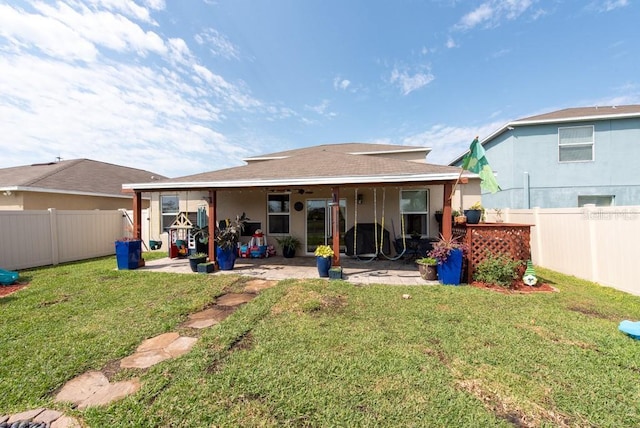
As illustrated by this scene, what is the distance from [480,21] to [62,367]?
1352 centimetres

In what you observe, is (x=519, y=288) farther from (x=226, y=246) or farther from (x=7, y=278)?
(x=7, y=278)

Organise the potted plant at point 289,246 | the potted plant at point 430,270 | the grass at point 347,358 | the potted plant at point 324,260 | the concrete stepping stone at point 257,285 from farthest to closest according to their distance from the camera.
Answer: the potted plant at point 289,246, the potted plant at point 324,260, the potted plant at point 430,270, the concrete stepping stone at point 257,285, the grass at point 347,358

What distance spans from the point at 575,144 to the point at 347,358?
1337 centimetres

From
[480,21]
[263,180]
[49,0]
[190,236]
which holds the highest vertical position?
[480,21]

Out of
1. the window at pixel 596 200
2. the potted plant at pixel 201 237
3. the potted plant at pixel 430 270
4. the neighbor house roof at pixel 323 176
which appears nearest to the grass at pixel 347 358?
the potted plant at pixel 430 270

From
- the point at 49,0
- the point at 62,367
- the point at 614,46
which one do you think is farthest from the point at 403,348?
the point at 614,46

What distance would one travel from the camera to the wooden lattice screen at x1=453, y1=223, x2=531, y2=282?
5605 mm

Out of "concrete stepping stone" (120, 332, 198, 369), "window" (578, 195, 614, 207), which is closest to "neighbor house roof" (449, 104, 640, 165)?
"window" (578, 195, 614, 207)

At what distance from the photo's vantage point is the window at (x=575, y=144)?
33.1 feet

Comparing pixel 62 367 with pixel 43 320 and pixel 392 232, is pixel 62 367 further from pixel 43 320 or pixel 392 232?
pixel 392 232

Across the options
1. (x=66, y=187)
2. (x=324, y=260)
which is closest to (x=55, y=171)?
(x=66, y=187)

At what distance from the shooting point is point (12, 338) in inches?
126

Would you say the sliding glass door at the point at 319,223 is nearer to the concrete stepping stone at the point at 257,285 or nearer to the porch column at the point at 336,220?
the porch column at the point at 336,220

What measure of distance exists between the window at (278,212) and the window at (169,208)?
13.0 ft
